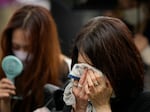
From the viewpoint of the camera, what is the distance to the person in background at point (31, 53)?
2.04 m

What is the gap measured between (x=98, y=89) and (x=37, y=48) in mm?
625

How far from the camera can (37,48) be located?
2.06 metres

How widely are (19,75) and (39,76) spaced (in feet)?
0.33

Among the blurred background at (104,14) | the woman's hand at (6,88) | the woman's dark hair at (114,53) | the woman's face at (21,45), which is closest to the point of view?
the woman's dark hair at (114,53)

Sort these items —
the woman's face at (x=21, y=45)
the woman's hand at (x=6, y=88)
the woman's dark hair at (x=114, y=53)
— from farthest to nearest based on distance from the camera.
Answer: the woman's face at (x=21, y=45) < the woman's hand at (x=6, y=88) < the woman's dark hair at (x=114, y=53)

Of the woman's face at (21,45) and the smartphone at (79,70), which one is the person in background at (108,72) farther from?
the woman's face at (21,45)

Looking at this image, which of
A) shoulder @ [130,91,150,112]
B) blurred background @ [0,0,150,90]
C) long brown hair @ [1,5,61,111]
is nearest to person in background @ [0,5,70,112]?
long brown hair @ [1,5,61,111]

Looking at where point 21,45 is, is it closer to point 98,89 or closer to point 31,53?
point 31,53

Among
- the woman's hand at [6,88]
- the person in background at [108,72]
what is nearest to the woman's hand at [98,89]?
the person in background at [108,72]

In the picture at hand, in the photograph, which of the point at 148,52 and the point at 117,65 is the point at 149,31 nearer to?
the point at 148,52

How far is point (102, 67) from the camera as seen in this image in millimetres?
1504

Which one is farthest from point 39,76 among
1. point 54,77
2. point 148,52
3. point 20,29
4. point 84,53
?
point 148,52

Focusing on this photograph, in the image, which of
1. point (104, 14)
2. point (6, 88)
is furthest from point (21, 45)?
point (104, 14)

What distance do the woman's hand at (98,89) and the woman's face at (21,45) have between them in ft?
1.95
